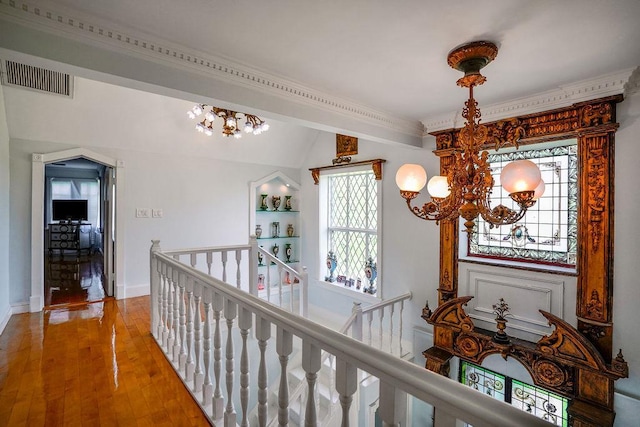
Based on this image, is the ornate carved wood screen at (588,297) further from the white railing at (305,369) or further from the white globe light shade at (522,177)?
the white railing at (305,369)

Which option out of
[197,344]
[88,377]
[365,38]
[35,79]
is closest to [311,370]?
[197,344]

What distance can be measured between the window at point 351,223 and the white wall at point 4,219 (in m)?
3.59

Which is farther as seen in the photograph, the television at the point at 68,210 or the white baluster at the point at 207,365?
the television at the point at 68,210

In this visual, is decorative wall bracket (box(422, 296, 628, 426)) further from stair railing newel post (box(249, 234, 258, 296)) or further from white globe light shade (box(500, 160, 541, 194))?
stair railing newel post (box(249, 234, 258, 296))

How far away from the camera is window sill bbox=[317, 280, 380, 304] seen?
3969mm

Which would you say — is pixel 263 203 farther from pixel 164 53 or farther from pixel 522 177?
pixel 522 177

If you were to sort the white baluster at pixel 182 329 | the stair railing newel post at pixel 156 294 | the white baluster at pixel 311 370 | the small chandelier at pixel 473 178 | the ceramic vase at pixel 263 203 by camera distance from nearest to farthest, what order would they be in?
the white baluster at pixel 311 370
the small chandelier at pixel 473 178
the white baluster at pixel 182 329
the stair railing newel post at pixel 156 294
the ceramic vase at pixel 263 203

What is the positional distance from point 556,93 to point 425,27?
153cm

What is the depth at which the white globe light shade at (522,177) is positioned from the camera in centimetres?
153

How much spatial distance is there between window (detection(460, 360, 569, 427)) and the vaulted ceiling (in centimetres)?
250

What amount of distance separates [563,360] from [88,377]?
3.39m

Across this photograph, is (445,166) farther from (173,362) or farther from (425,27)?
(173,362)

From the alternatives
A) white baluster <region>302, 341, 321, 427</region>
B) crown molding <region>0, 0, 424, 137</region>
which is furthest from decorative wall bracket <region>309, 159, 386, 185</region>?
white baluster <region>302, 341, 321, 427</region>

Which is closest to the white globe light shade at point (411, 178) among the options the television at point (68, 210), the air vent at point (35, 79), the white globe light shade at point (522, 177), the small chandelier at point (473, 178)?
the small chandelier at point (473, 178)
